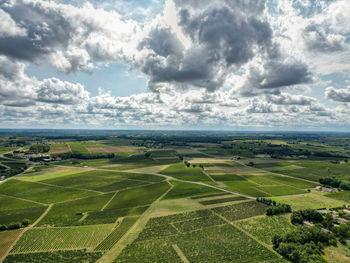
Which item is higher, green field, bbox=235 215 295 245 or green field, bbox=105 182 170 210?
green field, bbox=235 215 295 245

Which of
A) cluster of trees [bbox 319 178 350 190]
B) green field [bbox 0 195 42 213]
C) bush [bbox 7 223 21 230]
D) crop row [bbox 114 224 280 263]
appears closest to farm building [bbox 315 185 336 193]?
cluster of trees [bbox 319 178 350 190]

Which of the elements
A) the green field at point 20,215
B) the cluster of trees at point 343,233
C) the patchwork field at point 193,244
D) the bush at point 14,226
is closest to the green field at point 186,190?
the patchwork field at point 193,244

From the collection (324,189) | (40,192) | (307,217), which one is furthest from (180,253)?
(324,189)

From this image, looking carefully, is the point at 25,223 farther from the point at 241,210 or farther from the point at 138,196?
the point at 241,210

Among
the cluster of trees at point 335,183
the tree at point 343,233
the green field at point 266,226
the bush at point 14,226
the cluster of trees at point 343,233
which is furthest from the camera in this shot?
the cluster of trees at point 335,183

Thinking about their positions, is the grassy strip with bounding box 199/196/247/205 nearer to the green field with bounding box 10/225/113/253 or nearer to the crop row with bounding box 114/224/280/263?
the crop row with bounding box 114/224/280/263

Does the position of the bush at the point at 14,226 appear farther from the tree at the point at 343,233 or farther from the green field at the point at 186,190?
the tree at the point at 343,233
